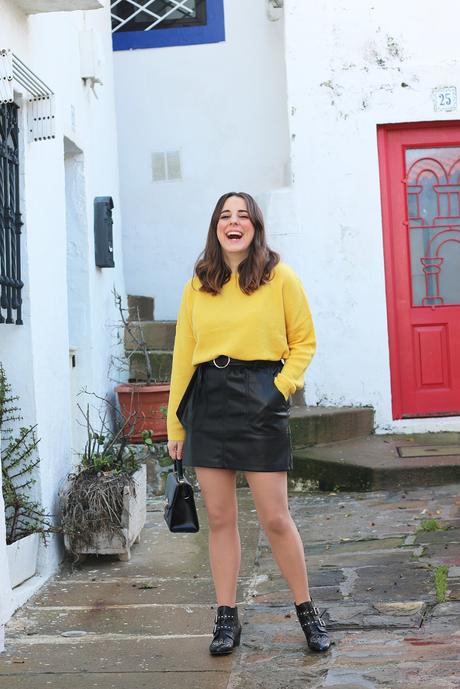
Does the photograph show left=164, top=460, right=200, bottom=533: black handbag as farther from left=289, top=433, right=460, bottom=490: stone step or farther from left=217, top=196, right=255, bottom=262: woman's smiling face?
left=289, top=433, right=460, bottom=490: stone step

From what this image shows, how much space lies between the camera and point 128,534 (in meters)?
5.56

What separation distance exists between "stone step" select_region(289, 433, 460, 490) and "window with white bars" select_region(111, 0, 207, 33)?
12.8 feet

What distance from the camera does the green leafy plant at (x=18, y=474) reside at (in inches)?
202

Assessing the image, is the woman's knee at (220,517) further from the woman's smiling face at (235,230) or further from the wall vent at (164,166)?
the wall vent at (164,166)

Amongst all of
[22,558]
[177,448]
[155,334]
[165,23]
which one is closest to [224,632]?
[177,448]

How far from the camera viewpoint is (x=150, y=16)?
9.09m

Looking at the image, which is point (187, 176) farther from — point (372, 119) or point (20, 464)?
point (20, 464)

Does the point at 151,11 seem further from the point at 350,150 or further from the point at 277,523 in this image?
the point at 277,523

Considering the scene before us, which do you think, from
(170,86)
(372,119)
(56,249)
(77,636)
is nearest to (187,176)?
(170,86)

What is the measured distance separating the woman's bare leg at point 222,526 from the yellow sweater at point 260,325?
412 millimetres

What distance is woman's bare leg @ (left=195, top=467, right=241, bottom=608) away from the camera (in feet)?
13.3

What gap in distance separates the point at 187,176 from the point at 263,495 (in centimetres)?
545

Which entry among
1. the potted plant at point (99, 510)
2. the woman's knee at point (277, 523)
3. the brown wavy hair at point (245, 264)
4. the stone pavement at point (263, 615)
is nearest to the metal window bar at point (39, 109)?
the brown wavy hair at point (245, 264)

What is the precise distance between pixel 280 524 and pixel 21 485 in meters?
1.77
